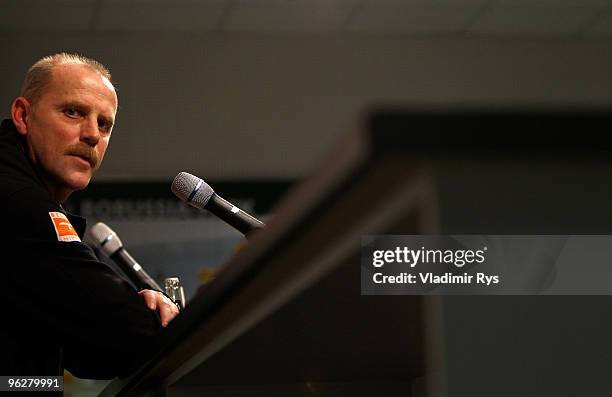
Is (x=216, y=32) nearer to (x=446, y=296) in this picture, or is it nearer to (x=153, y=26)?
(x=153, y=26)

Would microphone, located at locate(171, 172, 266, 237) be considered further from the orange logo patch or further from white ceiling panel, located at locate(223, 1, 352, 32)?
white ceiling panel, located at locate(223, 1, 352, 32)

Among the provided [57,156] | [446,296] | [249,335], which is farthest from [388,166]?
[57,156]

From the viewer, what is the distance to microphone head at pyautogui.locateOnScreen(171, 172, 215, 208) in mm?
1376

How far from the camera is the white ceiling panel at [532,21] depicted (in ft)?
14.2

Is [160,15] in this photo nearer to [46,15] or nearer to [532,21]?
[46,15]

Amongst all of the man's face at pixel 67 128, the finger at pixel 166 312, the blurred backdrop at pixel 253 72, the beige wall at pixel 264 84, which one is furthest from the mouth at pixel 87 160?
the beige wall at pixel 264 84

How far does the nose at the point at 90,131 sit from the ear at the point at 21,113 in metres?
0.10

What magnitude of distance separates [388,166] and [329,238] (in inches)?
4.6

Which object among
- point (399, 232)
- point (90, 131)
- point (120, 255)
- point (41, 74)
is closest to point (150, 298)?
point (120, 255)

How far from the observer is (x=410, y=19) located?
4383 mm

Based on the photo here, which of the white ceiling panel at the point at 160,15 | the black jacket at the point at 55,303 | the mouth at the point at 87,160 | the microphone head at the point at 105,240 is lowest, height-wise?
the black jacket at the point at 55,303

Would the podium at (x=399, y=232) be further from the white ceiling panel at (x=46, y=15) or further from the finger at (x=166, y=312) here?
the white ceiling panel at (x=46, y=15)

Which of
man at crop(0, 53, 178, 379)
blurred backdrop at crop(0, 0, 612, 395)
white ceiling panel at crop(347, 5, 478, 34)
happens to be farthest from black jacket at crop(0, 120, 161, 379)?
white ceiling panel at crop(347, 5, 478, 34)

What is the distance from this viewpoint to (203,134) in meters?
4.33
